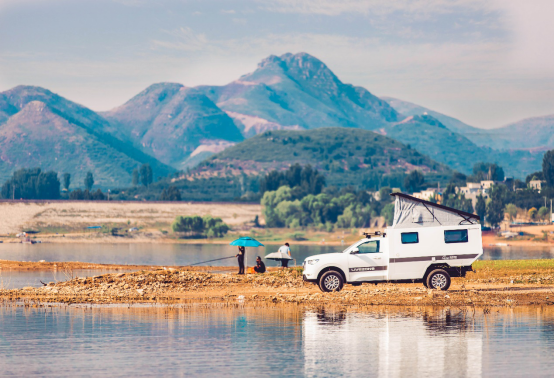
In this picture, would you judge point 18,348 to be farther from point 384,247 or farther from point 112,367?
point 384,247

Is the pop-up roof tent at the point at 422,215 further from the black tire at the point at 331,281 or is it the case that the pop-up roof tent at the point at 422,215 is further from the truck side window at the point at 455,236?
the black tire at the point at 331,281

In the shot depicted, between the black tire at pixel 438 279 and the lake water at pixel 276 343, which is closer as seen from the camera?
the lake water at pixel 276 343

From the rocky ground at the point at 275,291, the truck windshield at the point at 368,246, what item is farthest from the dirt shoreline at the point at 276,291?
the truck windshield at the point at 368,246

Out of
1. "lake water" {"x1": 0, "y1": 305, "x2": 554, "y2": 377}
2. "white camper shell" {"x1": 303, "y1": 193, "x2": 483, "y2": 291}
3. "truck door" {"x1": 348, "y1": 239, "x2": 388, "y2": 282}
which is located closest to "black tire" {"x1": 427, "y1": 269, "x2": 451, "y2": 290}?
"white camper shell" {"x1": 303, "y1": 193, "x2": 483, "y2": 291}

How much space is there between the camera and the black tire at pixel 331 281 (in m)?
33.4

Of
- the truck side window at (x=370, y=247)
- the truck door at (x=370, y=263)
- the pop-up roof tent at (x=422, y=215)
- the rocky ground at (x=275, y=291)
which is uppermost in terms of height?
the pop-up roof tent at (x=422, y=215)

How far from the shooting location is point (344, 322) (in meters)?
27.0

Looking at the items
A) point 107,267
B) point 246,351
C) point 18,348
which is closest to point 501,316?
point 246,351

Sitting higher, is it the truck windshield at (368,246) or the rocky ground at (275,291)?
the truck windshield at (368,246)

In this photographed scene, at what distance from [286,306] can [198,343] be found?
9.27m

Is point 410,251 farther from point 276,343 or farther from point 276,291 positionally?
point 276,343

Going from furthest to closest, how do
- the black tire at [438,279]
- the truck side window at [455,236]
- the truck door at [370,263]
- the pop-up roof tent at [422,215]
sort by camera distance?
the black tire at [438,279]
the truck side window at [455,236]
the pop-up roof tent at [422,215]
the truck door at [370,263]

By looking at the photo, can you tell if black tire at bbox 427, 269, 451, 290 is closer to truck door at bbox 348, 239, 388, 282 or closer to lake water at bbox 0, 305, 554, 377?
truck door at bbox 348, 239, 388, 282

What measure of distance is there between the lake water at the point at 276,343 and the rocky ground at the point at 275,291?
250cm
